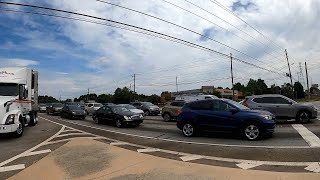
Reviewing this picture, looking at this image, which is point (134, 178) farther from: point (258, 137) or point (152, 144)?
point (258, 137)

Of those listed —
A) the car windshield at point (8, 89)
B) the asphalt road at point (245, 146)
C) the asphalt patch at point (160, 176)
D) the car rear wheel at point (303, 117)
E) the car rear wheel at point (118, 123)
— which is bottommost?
the asphalt patch at point (160, 176)

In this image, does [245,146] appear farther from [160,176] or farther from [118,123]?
[118,123]

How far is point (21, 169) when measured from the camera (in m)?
8.48

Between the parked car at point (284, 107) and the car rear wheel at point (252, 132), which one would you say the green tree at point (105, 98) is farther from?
the car rear wheel at point (252, 132)

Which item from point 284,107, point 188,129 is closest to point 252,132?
point 188,129

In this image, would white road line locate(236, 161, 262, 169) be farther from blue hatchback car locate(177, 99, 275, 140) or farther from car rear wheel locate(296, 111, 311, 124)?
car rear wheel locate(296, 111, 311, 124)

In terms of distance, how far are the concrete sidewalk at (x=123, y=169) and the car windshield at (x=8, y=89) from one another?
24.5 ft

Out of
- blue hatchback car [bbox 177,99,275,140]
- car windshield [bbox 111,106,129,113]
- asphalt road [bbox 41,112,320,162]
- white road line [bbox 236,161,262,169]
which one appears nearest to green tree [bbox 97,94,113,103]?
car windshield [bbox 111,106,129,113]

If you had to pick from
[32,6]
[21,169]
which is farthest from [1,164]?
[32,6]

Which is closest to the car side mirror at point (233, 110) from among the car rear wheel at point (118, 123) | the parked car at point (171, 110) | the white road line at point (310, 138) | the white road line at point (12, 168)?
the white road line at point (310, 138)

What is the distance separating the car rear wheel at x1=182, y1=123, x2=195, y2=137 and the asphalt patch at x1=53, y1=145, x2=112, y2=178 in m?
4.23

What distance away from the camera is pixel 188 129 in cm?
1399

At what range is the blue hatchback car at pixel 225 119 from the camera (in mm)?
12138

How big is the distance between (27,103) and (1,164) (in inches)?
428
